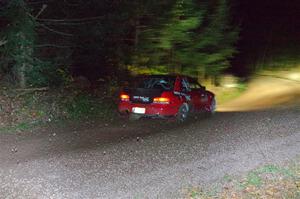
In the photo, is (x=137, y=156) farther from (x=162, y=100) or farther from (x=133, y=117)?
(x=133, y=117)

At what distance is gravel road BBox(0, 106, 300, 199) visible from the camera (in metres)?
7.82

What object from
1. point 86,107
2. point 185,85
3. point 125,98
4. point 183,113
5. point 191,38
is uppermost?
point 191,38

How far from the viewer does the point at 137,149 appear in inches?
421

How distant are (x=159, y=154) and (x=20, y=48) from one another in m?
8.08

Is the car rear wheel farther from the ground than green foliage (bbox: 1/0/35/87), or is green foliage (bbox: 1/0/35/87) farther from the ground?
green foliage (bbox: 1/0/35/87)

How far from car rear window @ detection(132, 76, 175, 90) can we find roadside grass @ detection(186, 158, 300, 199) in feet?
20.3

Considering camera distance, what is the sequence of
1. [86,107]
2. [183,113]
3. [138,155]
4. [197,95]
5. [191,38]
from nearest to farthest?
[138,155], [183,113], [197,95], [86,107], [191,38]

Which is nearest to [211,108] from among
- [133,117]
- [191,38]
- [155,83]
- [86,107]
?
[155,83]

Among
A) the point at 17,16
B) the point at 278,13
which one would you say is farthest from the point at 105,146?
the point at 278,13

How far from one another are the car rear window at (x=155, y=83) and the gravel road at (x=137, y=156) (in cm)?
116

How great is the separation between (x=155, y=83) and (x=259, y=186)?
Result: 7377 mm

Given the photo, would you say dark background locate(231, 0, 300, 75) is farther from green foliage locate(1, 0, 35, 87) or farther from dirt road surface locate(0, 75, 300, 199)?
green foliage locate(1, 0, 35, 87)

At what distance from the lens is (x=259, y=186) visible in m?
7.83

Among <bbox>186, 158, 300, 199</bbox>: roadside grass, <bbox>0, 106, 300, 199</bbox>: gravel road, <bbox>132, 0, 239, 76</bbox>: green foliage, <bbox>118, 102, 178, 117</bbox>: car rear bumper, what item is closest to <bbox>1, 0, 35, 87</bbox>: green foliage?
<bbox>0, 106, 300, 199</bbox>: gravel road
